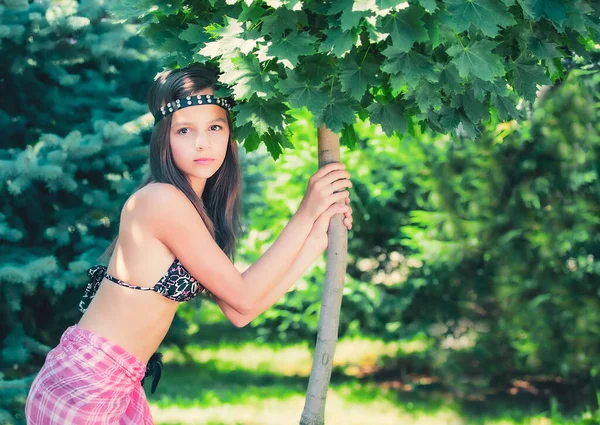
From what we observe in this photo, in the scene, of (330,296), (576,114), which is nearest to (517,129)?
(576,114)

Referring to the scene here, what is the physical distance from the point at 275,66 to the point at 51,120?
3.92 meters

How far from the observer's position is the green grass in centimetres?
577

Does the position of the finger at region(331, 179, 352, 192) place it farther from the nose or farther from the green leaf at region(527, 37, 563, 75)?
the green leaf at region(527, 37, 563, 75)

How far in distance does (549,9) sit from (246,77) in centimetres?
87

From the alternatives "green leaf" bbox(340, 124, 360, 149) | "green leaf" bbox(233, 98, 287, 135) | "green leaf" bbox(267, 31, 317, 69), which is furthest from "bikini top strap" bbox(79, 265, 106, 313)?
"green leaf" bbox(267, 31, 317, 69)

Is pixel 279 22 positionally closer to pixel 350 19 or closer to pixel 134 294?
pixel 350 19

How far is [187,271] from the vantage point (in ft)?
8.36

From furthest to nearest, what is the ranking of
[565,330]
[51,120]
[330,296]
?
[51,120]
[565,330]
[330,296]

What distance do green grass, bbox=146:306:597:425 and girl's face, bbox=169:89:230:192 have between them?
3.39 m

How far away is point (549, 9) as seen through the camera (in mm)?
2059

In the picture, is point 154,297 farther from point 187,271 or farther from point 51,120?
point 51,120

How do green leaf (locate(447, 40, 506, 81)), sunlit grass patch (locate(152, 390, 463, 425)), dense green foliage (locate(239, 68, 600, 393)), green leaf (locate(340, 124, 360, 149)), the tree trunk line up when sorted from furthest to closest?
sunlit grass patch (locate(152, 390, 463, 425)) < dense green foliage (locate(239, 68, 600, 393)) < green leaf (locate(340, 124, 360, 149)) < the tree trunk < green leaf (locate(447, 40, 506, 81))

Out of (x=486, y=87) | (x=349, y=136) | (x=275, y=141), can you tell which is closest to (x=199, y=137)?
(x=275, y=141)

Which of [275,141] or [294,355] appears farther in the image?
[294,355]
